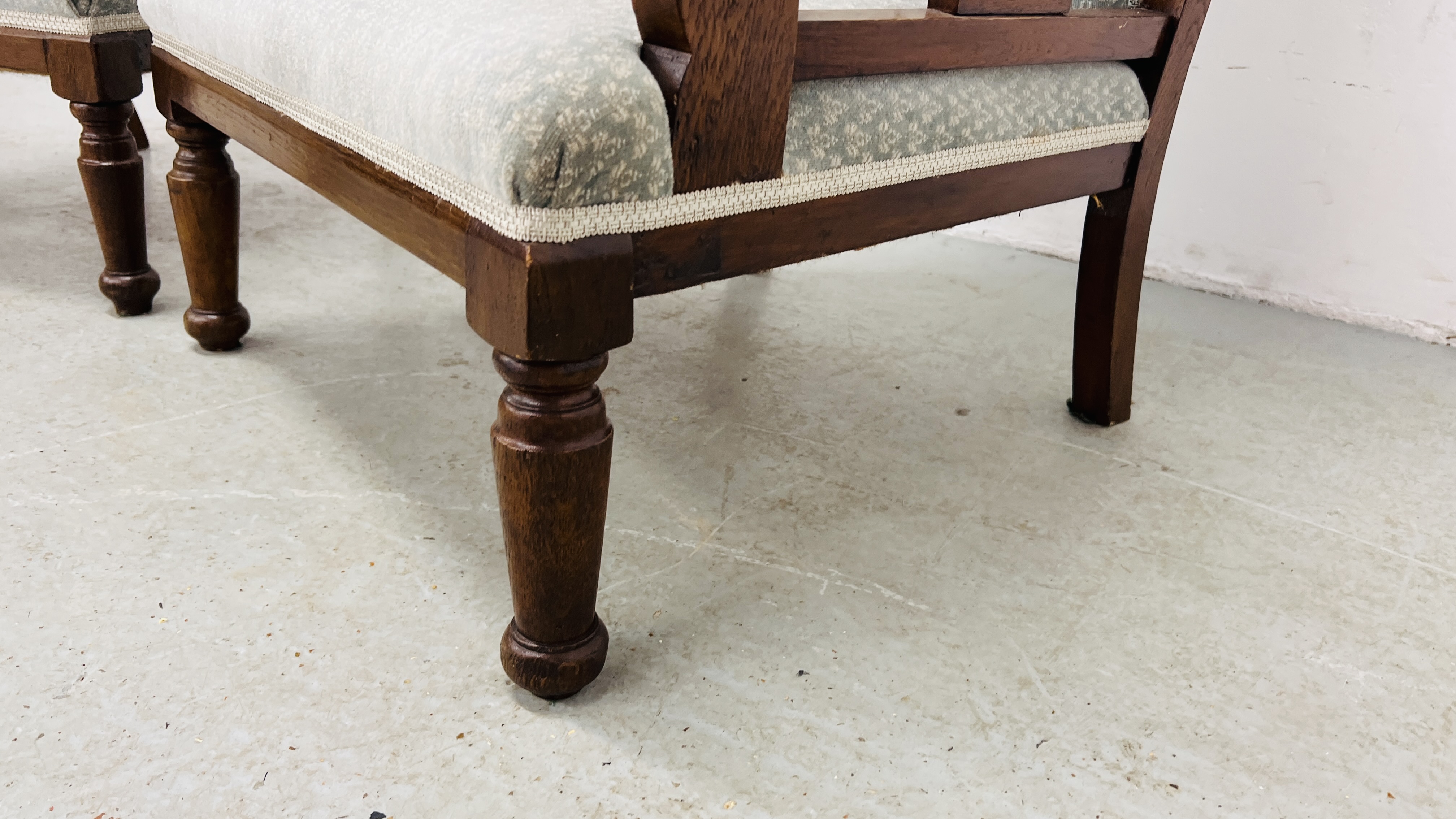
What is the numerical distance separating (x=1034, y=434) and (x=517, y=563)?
2.60 feet

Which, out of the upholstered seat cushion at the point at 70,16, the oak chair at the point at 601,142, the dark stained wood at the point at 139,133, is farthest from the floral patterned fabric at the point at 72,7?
the dark stained wood at the point at 139,133

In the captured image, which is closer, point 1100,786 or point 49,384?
point 1100,786

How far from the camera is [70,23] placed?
1.29m

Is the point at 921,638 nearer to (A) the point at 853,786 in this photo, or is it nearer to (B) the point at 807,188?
(A) the point at 853,786

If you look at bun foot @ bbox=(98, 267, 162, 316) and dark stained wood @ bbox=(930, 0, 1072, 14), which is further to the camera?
bun foot @ bbox=(98, 267, 162, 316)

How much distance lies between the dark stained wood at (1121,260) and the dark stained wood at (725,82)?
593 mm

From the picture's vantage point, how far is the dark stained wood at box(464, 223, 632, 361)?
26.1 inches

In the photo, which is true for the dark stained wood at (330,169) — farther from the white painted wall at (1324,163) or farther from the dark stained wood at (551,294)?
the white painted wall at (1324,163)

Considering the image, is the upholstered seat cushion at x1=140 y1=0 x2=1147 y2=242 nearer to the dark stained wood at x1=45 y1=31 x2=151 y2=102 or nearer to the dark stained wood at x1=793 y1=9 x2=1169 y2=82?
the dark stained wood at x1=793 y1=9 x2=1169 y2=82

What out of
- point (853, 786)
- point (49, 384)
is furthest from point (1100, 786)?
point (49, 384)

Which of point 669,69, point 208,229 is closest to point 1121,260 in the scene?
point 669,69

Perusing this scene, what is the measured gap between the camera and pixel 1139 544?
1.09 metres

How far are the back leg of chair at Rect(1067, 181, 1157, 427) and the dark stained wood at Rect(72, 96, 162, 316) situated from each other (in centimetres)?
129

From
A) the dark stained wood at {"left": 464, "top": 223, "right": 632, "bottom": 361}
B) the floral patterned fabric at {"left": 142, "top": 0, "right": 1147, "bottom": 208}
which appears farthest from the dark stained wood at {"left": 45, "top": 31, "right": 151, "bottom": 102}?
the dark stained wood at {"left": 464, "top": 223, "right": 632, "bottom": 361}
